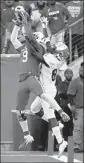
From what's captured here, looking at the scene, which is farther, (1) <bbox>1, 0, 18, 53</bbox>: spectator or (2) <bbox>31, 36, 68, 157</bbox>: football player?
(1) <bbox>1, 0, 18, 53</bbox>: spectator

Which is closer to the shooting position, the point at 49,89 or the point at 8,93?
the point at 49,89

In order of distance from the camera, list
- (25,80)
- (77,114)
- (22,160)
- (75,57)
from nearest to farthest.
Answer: (25,80) < (22,160) < (77,114) < (75,57)

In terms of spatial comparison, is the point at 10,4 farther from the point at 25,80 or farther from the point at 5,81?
the point at 25,80

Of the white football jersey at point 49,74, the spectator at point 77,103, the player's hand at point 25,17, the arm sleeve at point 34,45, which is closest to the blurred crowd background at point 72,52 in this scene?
the spectator at point 77,103

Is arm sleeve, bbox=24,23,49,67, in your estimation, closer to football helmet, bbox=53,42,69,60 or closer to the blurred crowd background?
football helmet, bbox=53,42,69,60

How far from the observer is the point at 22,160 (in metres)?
3.85

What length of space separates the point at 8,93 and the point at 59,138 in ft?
6.68

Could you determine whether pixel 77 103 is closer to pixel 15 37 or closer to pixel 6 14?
pixel 6 14

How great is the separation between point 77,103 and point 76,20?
55.6 inches

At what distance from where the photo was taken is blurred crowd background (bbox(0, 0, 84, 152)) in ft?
13.9

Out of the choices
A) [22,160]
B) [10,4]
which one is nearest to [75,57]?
[10,4]

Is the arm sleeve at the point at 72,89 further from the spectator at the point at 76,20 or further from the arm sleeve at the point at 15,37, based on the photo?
Result: the arm sleeve at the point at 15,37

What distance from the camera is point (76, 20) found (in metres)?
5.43

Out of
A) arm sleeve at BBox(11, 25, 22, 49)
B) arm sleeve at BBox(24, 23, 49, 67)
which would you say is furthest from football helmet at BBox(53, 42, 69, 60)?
arm sleeve at BBox(11, 25, 22, 49)
